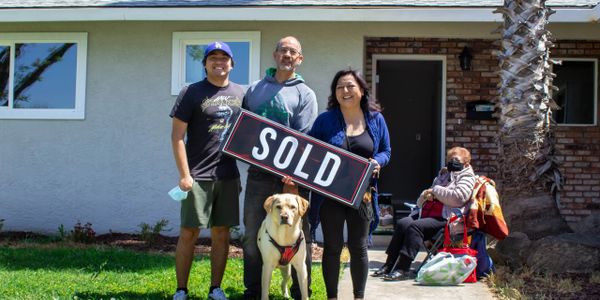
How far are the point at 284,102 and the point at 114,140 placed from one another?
14.8 feet

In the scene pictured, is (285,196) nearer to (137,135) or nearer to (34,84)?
(137,135)

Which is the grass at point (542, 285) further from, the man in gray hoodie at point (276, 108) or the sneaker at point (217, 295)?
the sneaker at point (217, 295)

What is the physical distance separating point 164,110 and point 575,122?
20.7ft

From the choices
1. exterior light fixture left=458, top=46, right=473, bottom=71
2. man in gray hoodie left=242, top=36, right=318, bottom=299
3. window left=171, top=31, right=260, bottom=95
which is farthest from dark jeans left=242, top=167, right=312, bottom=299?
exterior light fixture left=458, top=46, right=473, bottom=71

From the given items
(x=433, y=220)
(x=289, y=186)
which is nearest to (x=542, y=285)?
(x=433, y=220)

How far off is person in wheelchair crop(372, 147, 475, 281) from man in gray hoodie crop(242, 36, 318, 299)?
1.37 m

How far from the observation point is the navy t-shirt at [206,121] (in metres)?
4.36

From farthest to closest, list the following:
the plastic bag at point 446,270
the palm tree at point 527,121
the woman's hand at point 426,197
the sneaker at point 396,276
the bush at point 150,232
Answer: the bush at point 150,232, the palm tree at point 527,121, the woman's hand at point 426,197, the sneaker at point 396,276, the plastic bag at point 446,270

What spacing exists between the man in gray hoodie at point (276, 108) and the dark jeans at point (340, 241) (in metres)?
0.32

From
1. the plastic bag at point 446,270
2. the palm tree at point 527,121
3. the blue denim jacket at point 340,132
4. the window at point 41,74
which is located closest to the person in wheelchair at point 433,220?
the plastic bag at point 446,270

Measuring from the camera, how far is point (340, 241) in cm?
413

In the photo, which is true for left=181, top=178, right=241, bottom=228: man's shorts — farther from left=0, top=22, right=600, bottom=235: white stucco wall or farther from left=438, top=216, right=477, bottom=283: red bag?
left=0, top=22, right=600, bottom=235: white stucco wall

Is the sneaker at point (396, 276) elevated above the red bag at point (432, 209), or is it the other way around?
the red bag at point (432, 209)

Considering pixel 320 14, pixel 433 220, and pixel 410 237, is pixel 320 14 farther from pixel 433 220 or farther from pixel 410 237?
pixel 410 237
